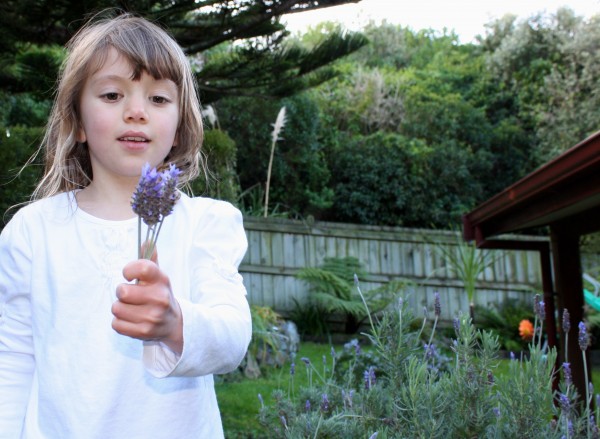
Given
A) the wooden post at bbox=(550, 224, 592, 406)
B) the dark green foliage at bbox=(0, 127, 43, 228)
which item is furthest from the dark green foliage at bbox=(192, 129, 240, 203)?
the wooden post at bbox=(550, 224, 592, 406)

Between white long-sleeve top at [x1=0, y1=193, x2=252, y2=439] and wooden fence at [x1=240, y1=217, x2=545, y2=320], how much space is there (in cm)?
865

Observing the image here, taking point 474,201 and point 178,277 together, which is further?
point 474,201

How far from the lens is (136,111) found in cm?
149

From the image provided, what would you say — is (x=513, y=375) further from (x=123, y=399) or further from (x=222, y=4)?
(x=222, y=4)

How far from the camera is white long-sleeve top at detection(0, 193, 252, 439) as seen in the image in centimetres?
150

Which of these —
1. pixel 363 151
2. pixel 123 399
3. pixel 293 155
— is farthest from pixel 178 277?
pixel 363 151

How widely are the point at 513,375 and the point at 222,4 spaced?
5208 millimetres

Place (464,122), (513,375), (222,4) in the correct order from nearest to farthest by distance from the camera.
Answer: (513,375)
(222,4)
(464,122)

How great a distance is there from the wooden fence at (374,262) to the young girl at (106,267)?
8655mm

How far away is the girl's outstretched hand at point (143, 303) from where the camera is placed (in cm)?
91

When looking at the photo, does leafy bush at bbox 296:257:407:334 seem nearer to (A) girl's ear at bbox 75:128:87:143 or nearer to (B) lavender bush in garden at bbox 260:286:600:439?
(B) lavender bush in garden at bbox 260:286:600:439

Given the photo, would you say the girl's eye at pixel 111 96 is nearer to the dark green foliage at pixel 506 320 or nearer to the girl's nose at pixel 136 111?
the girl's nose at pixel 136 111

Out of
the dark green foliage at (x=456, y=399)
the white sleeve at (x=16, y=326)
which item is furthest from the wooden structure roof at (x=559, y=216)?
the white sleeve at (x=16, y=326)

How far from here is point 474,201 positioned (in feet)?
49.7
